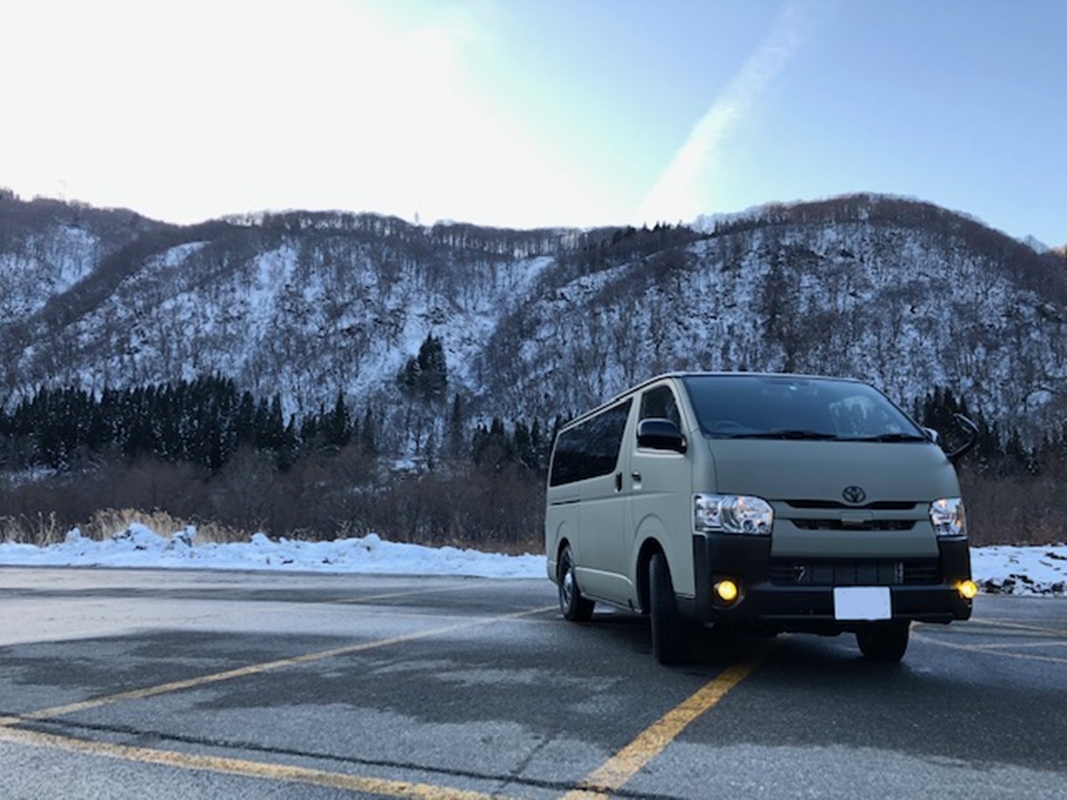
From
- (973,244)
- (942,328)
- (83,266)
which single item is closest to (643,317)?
(942,328)

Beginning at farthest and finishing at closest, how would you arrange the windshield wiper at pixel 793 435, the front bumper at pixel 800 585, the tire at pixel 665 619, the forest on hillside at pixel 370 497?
the forest on hillside at pixel 370 497 → the tire at pixel 665 619 → the windshield wiper at pixel 793 435 → the front bumper at pixel 800 585

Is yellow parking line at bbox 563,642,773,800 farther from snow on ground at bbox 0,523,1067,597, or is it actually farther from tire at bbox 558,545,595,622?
snow on ground at bbox 0,523,1067,597

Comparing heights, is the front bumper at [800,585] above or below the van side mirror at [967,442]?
below

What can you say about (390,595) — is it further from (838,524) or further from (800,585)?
(838,524)

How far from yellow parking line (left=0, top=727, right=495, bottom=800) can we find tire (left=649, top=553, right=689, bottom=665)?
2.56m

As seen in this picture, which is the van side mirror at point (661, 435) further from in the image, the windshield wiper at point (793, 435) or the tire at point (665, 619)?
the tire at point (665, 619)

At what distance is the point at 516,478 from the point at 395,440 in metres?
80.0

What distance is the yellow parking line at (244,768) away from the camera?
3.12m

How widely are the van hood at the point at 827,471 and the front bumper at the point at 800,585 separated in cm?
34

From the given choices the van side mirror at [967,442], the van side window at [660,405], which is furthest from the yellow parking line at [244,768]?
the van side mirror at [967,442]

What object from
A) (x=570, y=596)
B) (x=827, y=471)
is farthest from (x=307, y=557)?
(x=827, y=471)

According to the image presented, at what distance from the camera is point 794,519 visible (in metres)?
4.80

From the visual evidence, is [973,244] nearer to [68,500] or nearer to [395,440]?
[395,440]

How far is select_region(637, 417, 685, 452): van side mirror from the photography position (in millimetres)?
5309
